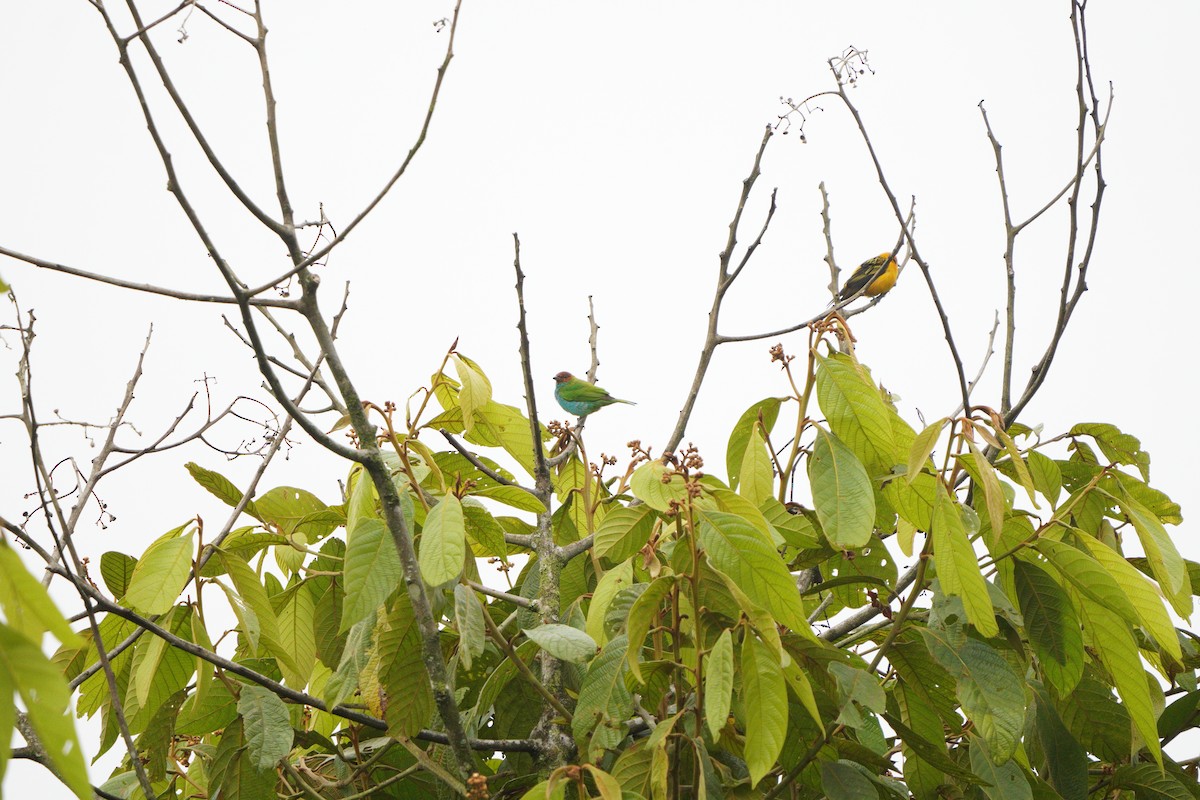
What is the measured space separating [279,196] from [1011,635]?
154cm

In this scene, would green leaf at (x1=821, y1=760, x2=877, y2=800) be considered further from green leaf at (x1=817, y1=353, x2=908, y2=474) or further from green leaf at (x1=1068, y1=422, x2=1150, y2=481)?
green leaf at (x1=1068, y1=422, x2=1150, y2=481)

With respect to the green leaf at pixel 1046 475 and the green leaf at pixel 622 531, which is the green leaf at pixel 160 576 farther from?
the green leaf at pixel 1046 475

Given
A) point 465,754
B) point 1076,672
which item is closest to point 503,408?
point 465,754

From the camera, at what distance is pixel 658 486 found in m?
1.77

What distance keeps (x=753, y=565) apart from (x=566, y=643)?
1.06ft

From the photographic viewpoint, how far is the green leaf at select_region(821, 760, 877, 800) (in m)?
1.84

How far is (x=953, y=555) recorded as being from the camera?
65.2 inches

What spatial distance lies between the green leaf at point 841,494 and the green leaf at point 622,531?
31cm

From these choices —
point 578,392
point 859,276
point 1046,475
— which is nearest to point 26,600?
point 1046,475

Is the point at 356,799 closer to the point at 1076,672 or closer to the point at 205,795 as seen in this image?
the point at 205,795

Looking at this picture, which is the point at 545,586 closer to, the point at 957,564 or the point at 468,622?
the point at 468,622

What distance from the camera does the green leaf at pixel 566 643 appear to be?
1.66 m

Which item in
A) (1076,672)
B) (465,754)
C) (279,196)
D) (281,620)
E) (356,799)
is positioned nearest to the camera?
(279,196)

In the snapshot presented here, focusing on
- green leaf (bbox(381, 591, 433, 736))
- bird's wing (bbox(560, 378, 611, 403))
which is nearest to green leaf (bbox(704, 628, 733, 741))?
green leaf (bbox(381, 591, 433, 736))
